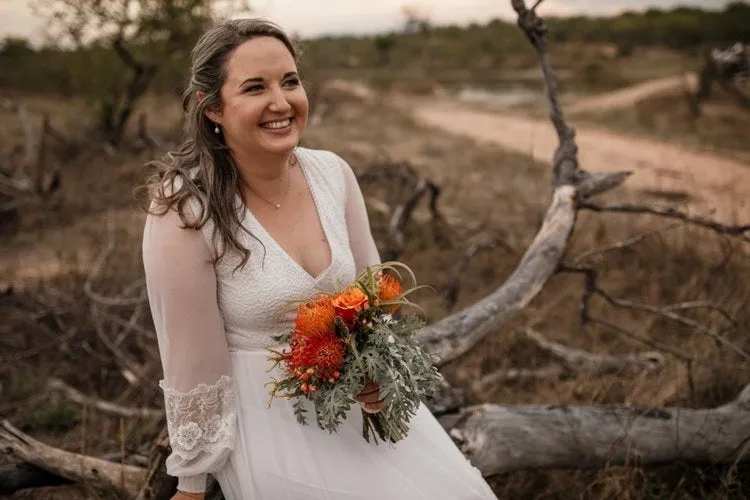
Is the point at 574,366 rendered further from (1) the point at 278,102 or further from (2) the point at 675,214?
(1) the point at 278,102

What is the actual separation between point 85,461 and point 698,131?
13920 mm

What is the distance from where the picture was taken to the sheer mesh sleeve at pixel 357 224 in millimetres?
2410

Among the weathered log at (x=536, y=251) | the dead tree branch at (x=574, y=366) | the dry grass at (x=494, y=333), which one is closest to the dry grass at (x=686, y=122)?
the dry grass at (x=494, y=333)

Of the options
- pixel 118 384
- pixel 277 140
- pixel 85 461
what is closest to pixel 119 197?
pixel 118 384

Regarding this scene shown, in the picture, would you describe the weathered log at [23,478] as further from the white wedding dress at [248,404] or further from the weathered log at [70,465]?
the white wedding dress at [248,404]

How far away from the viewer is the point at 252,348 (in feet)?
6.79

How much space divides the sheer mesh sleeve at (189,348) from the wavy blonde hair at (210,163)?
0.06 meters

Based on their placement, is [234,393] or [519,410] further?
[519,410]

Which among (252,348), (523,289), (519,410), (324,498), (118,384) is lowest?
(118,384)

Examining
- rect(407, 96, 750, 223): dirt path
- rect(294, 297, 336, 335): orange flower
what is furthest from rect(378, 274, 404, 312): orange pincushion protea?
rect(407, 96, 750, 223): dirt path

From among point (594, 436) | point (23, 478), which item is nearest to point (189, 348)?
point (23, 478)

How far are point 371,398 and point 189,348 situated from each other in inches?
23.2

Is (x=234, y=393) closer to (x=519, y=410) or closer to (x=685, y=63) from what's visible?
(x=519, y=410)

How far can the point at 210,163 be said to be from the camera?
6.68 feet
